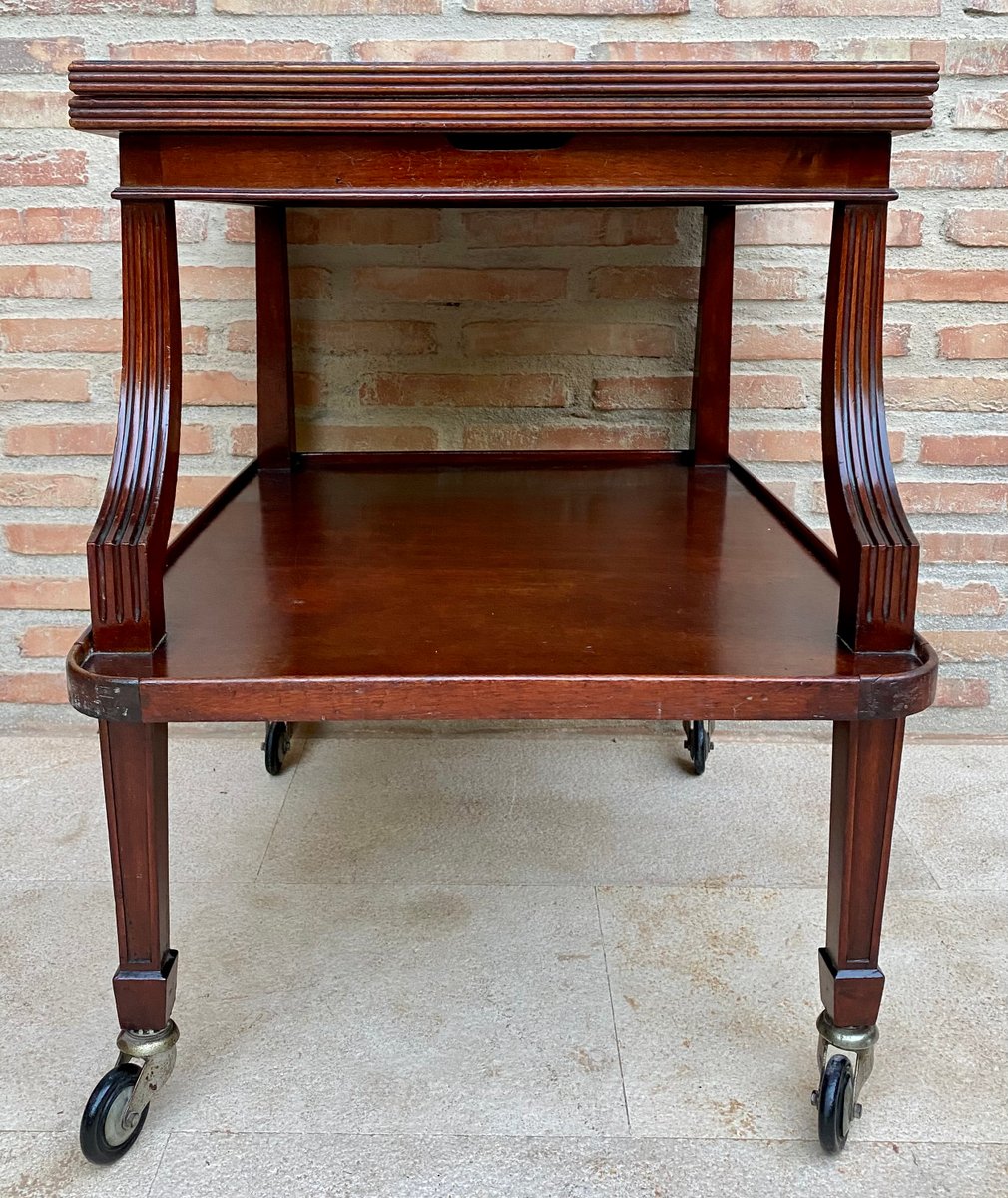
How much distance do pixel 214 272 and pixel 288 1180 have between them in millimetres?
1217

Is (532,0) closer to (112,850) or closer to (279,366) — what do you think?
(279,366)

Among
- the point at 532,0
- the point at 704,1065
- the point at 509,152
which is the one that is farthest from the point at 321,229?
the point at 704,1065

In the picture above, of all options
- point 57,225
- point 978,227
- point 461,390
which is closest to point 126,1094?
point 461,390

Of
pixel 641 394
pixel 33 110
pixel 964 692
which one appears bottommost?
pixel 964 692

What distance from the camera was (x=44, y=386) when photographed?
1.82 metres

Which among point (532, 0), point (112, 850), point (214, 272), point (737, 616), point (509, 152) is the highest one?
point (532, 0)

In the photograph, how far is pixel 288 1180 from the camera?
1.07 m

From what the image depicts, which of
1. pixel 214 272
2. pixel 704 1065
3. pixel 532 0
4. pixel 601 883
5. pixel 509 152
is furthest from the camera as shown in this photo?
pixel 214 272

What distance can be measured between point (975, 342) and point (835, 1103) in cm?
114

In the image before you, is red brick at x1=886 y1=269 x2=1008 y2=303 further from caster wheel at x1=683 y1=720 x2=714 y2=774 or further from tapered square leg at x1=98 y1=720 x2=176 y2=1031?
tapered square leg at x1=98 y1=720 x2=176 y2=1031

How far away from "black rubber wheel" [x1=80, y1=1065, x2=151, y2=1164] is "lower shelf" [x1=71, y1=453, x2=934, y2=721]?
347 millimetres

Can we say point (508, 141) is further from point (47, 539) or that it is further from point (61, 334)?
point (47, 539)

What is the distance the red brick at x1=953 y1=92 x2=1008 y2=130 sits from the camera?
1704mm

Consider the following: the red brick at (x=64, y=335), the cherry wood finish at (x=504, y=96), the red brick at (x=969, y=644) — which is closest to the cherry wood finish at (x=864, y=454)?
the cherry wood finish at (x=504, y=96)
